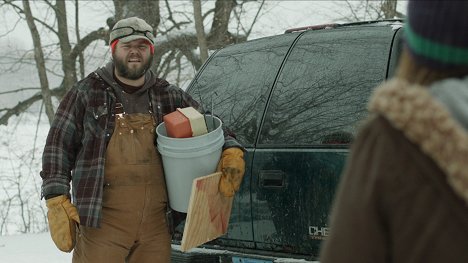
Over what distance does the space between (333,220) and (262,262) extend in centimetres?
190

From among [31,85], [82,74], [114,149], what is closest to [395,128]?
[114,149]

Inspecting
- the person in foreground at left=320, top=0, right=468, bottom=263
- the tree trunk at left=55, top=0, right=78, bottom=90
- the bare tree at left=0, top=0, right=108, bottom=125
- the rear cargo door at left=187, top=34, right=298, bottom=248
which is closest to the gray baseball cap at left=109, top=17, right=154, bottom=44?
the rear cargo door at left=187, top=34, right=298, bottom=248

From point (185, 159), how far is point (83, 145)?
51cm

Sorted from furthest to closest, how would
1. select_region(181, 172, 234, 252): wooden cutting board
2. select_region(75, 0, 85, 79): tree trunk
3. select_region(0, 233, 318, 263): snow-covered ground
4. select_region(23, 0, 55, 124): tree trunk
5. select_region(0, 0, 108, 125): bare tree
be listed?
select_region(75, 0, 85, 79): tree trunk, select_region(0, 0, 108, 125): bare tree, select_region(23, 0, 55, 124): tree trunk, select_region(0, 233, 318, 263): snow-covered ground, select_region(181, 172, 234, 252): wooden cutting board

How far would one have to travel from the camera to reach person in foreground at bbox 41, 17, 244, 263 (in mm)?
2883

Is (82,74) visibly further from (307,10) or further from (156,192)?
(156,192)

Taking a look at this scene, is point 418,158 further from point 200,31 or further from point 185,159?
point 200,31

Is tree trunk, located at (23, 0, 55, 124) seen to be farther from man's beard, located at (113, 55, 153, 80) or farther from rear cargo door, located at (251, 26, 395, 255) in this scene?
rear cargo door, located at (251, 26, 395, 255)

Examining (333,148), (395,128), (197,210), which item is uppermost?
(395,128)

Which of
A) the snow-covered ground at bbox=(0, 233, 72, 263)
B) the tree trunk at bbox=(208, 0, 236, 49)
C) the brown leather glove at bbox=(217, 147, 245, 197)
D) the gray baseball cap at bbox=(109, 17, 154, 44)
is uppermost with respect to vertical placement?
the tree trunk at bbox=(208, 0, 236, 49)

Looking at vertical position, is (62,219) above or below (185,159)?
below

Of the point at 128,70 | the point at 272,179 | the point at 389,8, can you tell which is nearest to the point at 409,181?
the point at 272,179

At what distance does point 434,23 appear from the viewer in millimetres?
1062

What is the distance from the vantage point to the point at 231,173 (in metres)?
2.87
